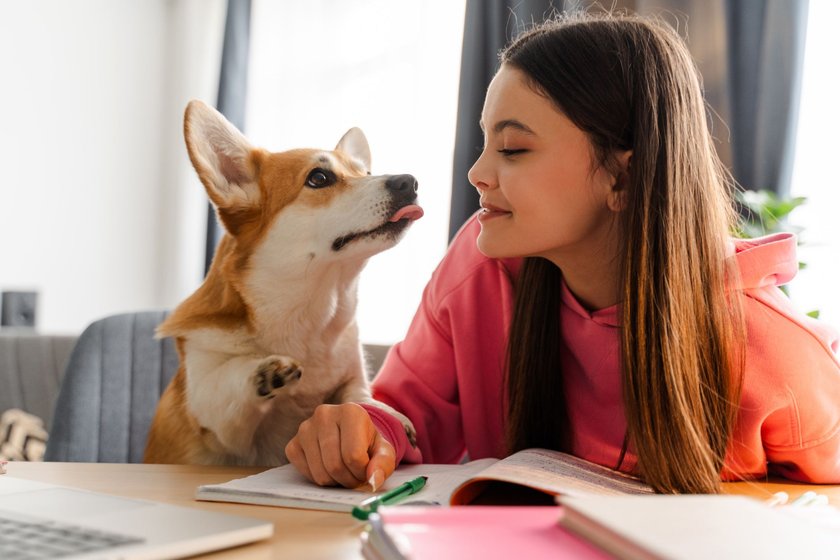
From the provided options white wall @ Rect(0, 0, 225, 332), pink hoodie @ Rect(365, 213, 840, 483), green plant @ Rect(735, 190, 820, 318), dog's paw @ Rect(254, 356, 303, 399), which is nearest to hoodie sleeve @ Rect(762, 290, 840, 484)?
pink hoodie @ Rect(365, 213, 840, 483)

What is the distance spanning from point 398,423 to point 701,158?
1.62 feet

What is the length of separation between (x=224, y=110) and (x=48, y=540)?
10.3ft

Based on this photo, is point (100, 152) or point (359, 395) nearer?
point (359, 395)

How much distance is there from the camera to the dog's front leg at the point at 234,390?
93 cm

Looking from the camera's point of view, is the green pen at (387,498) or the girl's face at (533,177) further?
the girl's face at (533,177)

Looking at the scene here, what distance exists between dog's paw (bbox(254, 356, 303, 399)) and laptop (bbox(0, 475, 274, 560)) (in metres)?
0.26

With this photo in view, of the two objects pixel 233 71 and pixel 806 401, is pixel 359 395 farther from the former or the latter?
pixel 233 71

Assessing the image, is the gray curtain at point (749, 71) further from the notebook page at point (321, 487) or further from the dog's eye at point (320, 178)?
the notebook page at point (321, 487)

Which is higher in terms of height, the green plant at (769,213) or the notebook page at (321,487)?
the green plant at (769,213)

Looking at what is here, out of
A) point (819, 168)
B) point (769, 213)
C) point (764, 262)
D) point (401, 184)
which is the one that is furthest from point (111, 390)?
point (819, 168)

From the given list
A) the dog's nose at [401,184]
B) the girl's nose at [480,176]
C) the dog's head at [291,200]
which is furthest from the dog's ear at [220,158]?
the girl's nose at [480,176]

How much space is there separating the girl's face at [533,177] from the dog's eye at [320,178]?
0.65ft

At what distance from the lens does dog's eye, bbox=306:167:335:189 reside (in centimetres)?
109

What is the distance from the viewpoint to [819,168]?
2348 mm
